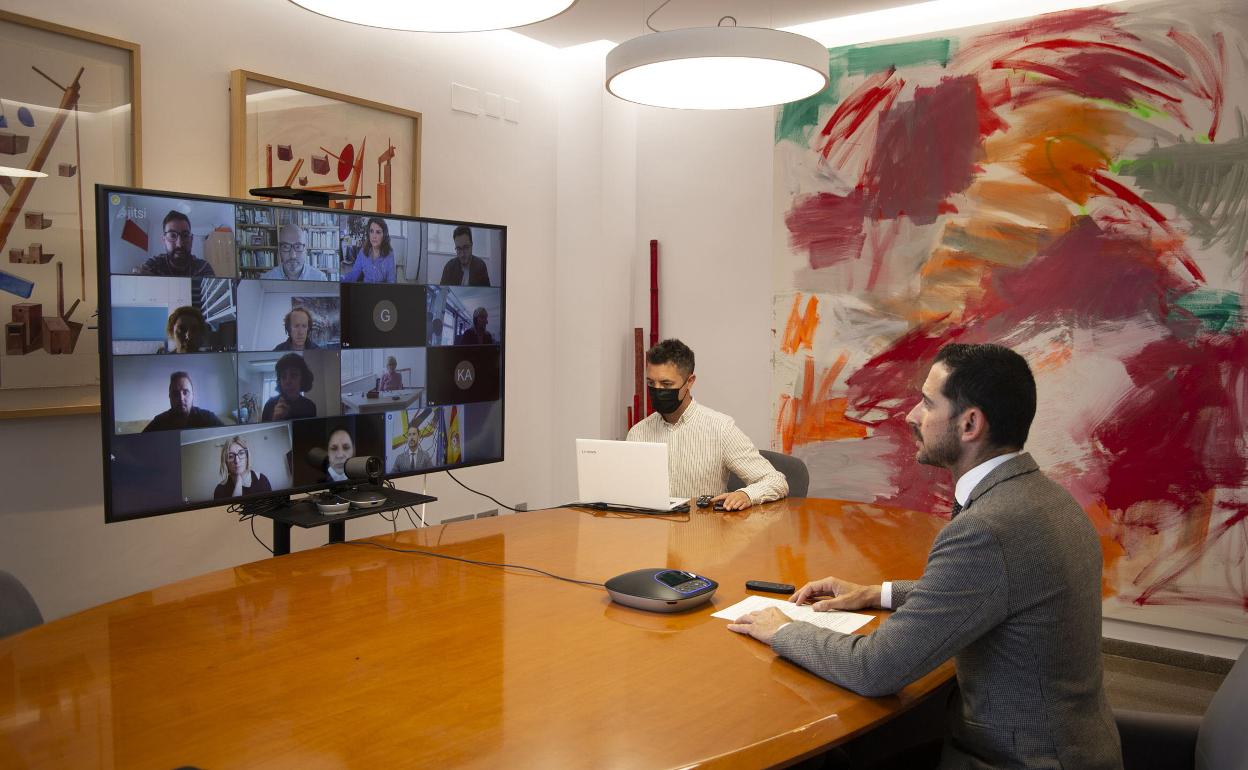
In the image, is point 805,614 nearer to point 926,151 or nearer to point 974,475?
point 974,475

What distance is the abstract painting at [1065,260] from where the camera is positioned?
3.86 metres

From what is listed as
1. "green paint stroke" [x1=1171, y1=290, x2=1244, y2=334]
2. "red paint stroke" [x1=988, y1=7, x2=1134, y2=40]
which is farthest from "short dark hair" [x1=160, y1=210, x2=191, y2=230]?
"green paint stroke" [x1=1171, y1=290, x2=1244, y2=334]

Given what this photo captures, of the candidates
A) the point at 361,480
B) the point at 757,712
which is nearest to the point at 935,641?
the point at 757,712

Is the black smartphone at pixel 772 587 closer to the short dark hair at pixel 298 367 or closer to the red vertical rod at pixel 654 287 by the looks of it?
the short dark hair at pixel 298 367

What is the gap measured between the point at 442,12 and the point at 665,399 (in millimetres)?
1843

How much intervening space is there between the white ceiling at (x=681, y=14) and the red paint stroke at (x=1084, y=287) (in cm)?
140

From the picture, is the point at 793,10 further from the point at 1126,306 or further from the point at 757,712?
the point at 757,712

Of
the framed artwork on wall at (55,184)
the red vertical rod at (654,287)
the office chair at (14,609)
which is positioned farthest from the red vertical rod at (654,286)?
the office chair at (14,609)

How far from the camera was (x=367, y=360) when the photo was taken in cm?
317

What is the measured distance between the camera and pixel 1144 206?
3.97m

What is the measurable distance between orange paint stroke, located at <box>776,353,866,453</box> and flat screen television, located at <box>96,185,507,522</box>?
73.5 inches

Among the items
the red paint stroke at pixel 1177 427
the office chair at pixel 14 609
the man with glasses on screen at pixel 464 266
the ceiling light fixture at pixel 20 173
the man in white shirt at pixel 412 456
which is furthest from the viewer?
the red paint stroke at pixel 1177 427

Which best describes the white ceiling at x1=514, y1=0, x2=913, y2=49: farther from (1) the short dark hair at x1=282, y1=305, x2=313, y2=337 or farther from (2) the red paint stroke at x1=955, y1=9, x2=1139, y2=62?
(1) the short dark hair at x1=282, y1=305, x2=313, y2=337

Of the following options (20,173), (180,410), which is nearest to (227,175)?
(20,173)
